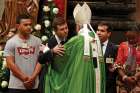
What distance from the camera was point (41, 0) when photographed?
27.5ft

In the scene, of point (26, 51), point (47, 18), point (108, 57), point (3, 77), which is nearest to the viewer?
point (26, 51)

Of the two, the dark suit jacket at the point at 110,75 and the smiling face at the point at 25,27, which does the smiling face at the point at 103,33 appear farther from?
the smiling face at the point at 25,27

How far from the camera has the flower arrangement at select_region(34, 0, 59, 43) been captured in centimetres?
786

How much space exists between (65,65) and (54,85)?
27 centimetres

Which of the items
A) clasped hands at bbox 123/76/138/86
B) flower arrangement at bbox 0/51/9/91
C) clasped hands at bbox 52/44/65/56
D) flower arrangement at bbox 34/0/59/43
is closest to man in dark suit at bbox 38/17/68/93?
clasped hands at bbox 52/44/65/56

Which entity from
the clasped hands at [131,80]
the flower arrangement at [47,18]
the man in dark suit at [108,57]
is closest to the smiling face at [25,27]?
the man in dark suit at [108,57]

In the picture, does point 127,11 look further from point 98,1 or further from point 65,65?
point 65,65

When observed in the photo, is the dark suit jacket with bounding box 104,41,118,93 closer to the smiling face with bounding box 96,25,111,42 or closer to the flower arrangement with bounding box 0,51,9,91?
the smiling face with bounding box 96,25,111,42

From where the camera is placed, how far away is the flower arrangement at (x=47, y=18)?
7855mm

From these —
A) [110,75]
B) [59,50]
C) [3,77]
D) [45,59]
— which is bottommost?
[3,77]

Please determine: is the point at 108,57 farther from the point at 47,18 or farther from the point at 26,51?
the point at 47,18

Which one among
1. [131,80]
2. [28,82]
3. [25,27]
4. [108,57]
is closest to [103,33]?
[108,57]

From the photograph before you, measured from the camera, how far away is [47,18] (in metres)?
8.02

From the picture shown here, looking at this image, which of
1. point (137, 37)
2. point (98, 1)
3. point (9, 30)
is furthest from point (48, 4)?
point (137, 37)
